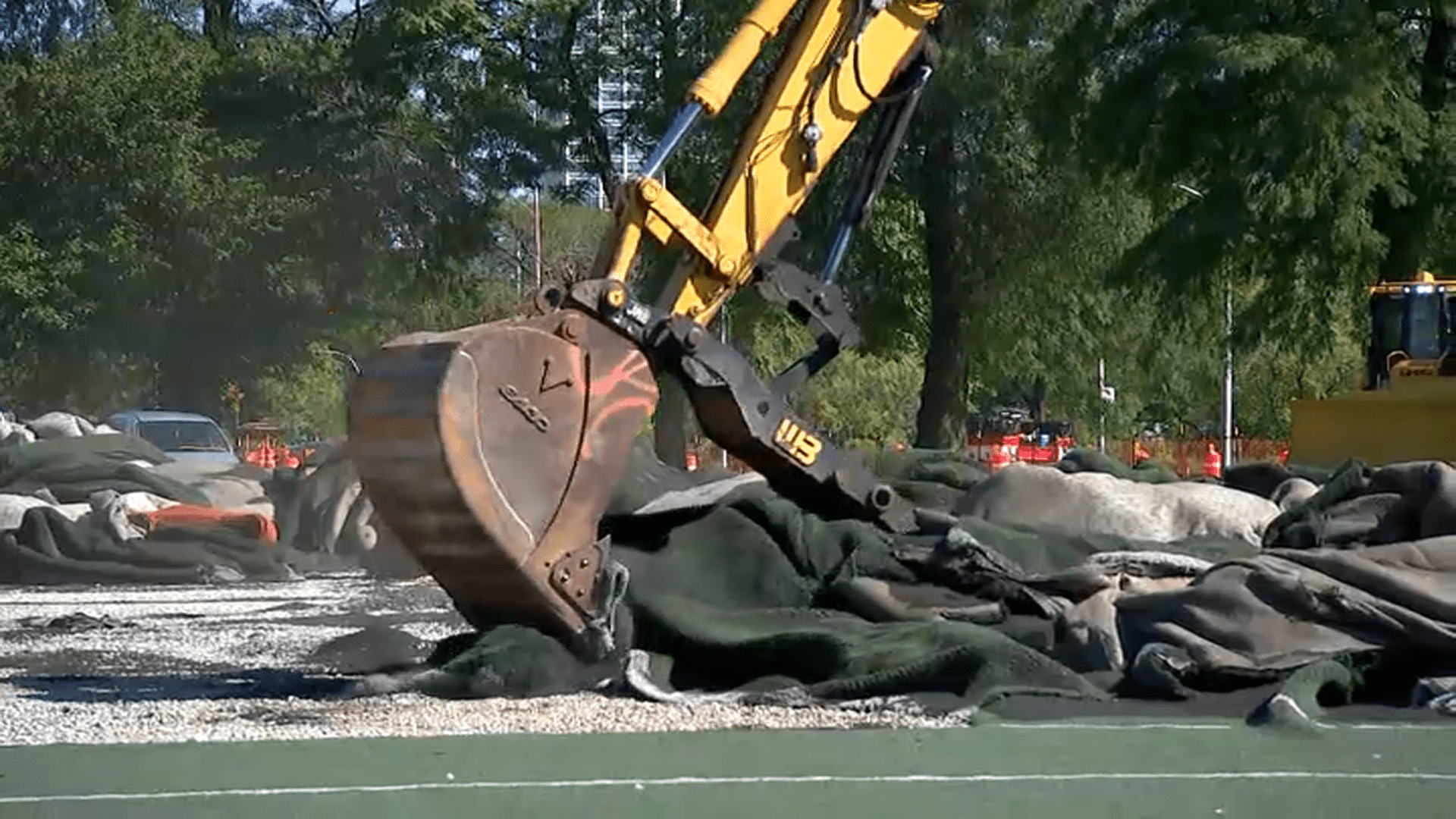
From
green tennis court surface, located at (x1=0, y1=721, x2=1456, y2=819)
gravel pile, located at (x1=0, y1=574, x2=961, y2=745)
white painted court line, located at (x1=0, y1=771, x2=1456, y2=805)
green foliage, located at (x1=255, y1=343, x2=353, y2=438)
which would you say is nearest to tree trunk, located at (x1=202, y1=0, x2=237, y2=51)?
green foliage, located at (x1=255, y1=343, x2=353, y2=438)

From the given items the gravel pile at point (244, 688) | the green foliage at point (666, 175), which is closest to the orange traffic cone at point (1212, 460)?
the green foliage at point (666, 175)

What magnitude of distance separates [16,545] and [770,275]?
808 centimetres

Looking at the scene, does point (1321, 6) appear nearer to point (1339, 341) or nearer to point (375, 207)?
point (1339, 341)

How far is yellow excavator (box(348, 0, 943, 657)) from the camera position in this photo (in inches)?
372

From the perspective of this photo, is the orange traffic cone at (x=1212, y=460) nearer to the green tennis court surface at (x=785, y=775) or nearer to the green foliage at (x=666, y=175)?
the green foliage at (x=666, y=175)

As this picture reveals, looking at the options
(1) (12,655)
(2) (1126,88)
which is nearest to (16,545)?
(1) (12,655)

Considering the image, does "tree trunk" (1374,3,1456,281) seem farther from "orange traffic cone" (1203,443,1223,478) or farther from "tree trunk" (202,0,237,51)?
"tree trunk" (202,0,237,51)

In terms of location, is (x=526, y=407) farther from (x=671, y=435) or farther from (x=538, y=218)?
(x=538, y=218)

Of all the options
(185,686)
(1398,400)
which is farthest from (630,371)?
(1398,400)

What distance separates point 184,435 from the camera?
28938 millimetres

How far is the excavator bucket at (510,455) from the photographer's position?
30.7 feet

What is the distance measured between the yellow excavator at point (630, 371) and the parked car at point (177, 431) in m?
17.5

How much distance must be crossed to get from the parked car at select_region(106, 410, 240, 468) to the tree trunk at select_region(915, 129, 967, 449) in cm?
903

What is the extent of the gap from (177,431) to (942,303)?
10.0 m
